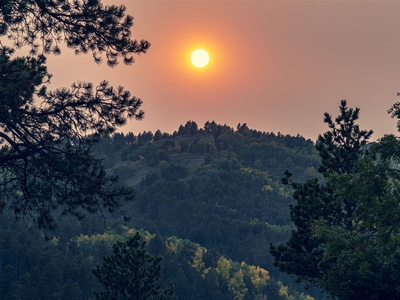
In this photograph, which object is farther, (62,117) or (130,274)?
(130,274)

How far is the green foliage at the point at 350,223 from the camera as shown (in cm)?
2144

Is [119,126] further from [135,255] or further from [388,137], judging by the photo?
[135,255]

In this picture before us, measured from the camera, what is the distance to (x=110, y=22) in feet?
67.6

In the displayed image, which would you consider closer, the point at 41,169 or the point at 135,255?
the point at 41,169

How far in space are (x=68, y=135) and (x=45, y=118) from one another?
75 centimetres

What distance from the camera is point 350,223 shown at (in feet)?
110

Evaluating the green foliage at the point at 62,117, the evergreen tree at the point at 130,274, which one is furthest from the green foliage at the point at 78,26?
the evergreen tree at the point at 130,274

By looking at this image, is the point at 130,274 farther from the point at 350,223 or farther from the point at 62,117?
the point at 62,117

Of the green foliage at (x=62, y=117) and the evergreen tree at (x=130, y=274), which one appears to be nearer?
the green foliage at (x=62, y=117)

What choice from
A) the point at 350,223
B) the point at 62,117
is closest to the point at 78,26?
the point at 62,117

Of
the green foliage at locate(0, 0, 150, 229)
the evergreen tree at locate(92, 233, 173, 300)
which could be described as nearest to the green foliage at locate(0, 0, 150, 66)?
the green foliage at locate(0, 0, 150, 229)

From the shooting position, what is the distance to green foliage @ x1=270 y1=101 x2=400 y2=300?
21438mm

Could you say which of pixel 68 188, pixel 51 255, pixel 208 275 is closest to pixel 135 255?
pixel 68 188

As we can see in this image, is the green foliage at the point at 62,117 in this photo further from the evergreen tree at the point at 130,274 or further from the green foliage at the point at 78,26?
the evergreen tree at the point at 130,274
